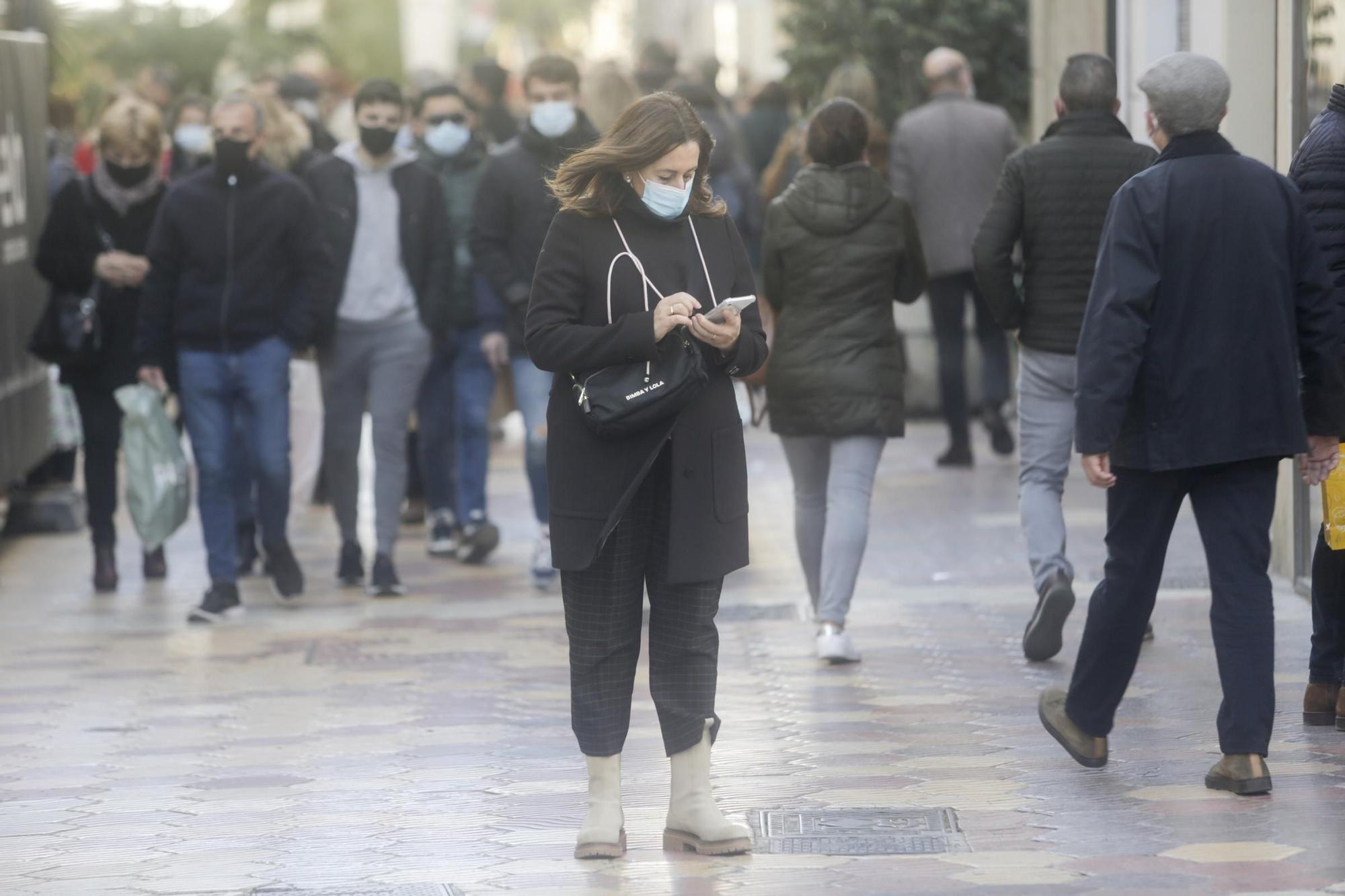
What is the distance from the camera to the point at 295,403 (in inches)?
445

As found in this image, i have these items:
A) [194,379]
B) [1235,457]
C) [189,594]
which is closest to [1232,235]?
[1235,457]

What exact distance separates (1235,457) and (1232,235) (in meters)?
0.55

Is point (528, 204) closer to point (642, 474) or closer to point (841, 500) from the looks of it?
point (841, 500)

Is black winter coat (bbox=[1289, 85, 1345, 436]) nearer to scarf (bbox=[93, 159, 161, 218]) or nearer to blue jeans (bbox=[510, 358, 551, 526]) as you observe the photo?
blue jeans (bbox=[510, 358, 551, 526])

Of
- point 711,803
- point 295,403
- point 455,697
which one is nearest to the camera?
point 711,803

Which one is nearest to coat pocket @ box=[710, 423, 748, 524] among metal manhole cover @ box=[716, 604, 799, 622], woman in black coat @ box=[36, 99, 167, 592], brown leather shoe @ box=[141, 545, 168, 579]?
metal manhole cover @ box=[716, 604, 799, 622]

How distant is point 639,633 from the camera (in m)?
5.32

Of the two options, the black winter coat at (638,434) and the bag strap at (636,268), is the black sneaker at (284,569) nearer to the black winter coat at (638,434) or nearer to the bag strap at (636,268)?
the black winter coat at (638,434)

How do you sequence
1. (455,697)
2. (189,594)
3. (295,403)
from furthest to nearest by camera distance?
1. (295,403)
2. (189,594)
3. (455,697)

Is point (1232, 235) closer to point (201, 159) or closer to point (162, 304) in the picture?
point (162, 304)

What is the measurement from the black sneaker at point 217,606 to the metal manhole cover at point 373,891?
13.3ft

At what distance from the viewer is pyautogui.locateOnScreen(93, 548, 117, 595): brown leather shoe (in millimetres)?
10016

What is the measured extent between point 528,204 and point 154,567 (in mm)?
2572

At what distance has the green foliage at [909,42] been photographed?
48.6ft
